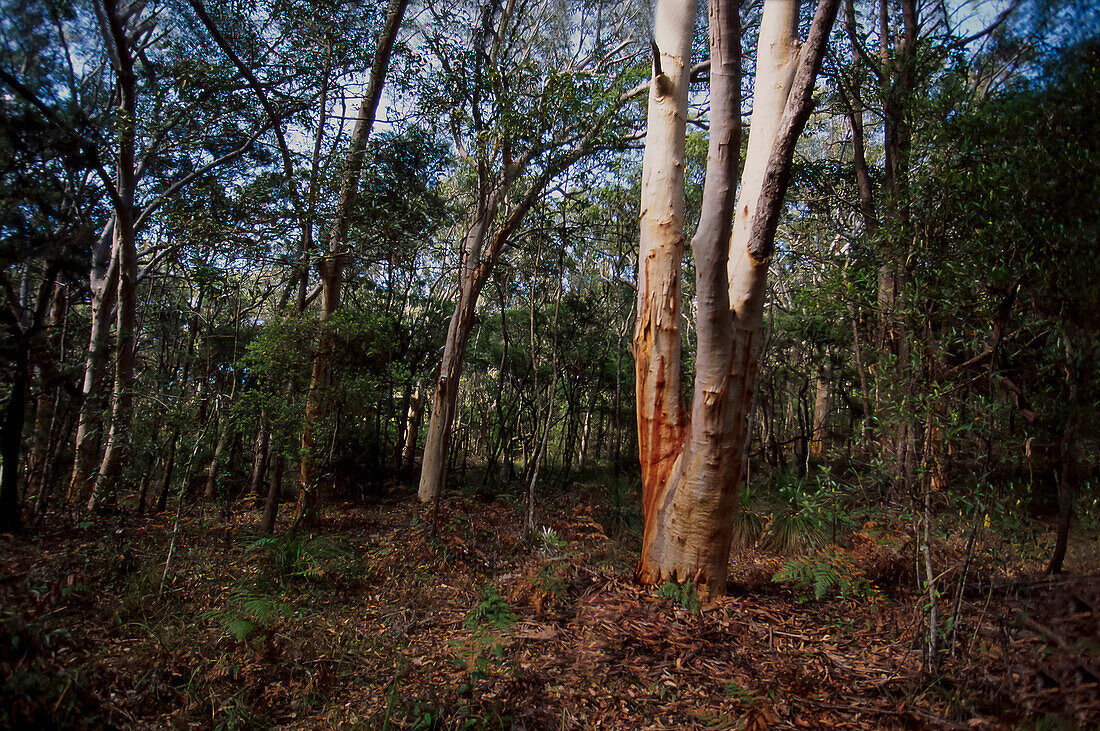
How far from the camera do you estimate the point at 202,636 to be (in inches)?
147

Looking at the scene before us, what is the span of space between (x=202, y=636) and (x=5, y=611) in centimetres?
192

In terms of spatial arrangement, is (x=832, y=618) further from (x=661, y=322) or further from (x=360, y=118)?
(x=360, y=118)

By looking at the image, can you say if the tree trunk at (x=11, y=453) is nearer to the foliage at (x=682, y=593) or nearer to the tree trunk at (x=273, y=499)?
the tree trunk at (x=273, y=499)

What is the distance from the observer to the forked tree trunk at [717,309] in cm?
370

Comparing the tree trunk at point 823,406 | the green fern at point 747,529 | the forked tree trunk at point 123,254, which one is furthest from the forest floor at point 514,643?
the tree trunk at point 823,406

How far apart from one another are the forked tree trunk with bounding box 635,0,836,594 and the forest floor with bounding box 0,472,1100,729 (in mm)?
550

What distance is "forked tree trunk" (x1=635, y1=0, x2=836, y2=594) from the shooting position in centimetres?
370

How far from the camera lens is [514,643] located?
142 inches

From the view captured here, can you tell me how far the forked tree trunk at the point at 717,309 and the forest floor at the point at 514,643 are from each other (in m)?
0.55

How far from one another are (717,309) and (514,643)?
2612 millimetres

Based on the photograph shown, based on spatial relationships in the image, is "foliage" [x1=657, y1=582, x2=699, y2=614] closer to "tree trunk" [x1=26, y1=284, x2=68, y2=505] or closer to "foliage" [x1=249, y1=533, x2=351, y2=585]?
"foliage" [x1=249, y1=533, x2=351, y2=585]

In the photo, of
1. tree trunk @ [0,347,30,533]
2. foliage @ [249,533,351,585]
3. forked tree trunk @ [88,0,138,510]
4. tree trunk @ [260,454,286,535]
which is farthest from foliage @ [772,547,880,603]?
forked tree trunk @ [88,0,138,510]

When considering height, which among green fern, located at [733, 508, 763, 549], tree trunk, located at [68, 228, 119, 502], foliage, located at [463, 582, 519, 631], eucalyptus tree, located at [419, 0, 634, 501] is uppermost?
eucalyptus tree, located at [419, 0, 634, 501]

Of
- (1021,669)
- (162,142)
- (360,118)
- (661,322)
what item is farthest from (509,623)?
(162,142)
